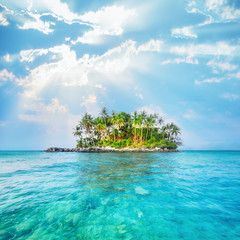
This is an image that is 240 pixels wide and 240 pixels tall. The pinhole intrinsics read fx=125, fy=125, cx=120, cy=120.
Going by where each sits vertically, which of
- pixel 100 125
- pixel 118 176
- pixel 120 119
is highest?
pixel 120 119

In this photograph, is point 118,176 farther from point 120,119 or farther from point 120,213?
point 120,119

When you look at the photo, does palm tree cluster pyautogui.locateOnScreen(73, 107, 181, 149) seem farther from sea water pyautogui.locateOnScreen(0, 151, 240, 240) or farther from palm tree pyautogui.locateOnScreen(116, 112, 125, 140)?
sea water pyautogui.locateOnScreen(0, 151, 240, 240)

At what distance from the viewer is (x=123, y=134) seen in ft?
249

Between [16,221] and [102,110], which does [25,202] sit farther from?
[102,110]

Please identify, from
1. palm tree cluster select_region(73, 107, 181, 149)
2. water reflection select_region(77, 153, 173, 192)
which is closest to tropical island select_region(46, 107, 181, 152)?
palm tree cluster select_region(73, 107, 181, 149)

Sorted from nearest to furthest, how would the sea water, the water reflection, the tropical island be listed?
the sea water → the water reflection → the tropical island

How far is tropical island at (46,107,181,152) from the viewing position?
65312mm

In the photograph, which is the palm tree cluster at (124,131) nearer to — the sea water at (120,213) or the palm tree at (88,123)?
the palm tree at (88,123)

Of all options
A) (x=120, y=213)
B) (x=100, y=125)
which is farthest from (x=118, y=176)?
(x=100, y=125)

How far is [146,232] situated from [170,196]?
3.05m

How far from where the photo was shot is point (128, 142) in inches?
2640

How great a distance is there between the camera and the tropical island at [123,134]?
6531cm

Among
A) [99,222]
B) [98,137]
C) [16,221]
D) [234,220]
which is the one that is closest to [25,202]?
[16,221]

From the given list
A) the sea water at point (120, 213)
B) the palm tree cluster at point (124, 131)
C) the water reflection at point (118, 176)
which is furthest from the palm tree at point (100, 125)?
the sea water at point (120, 213)
